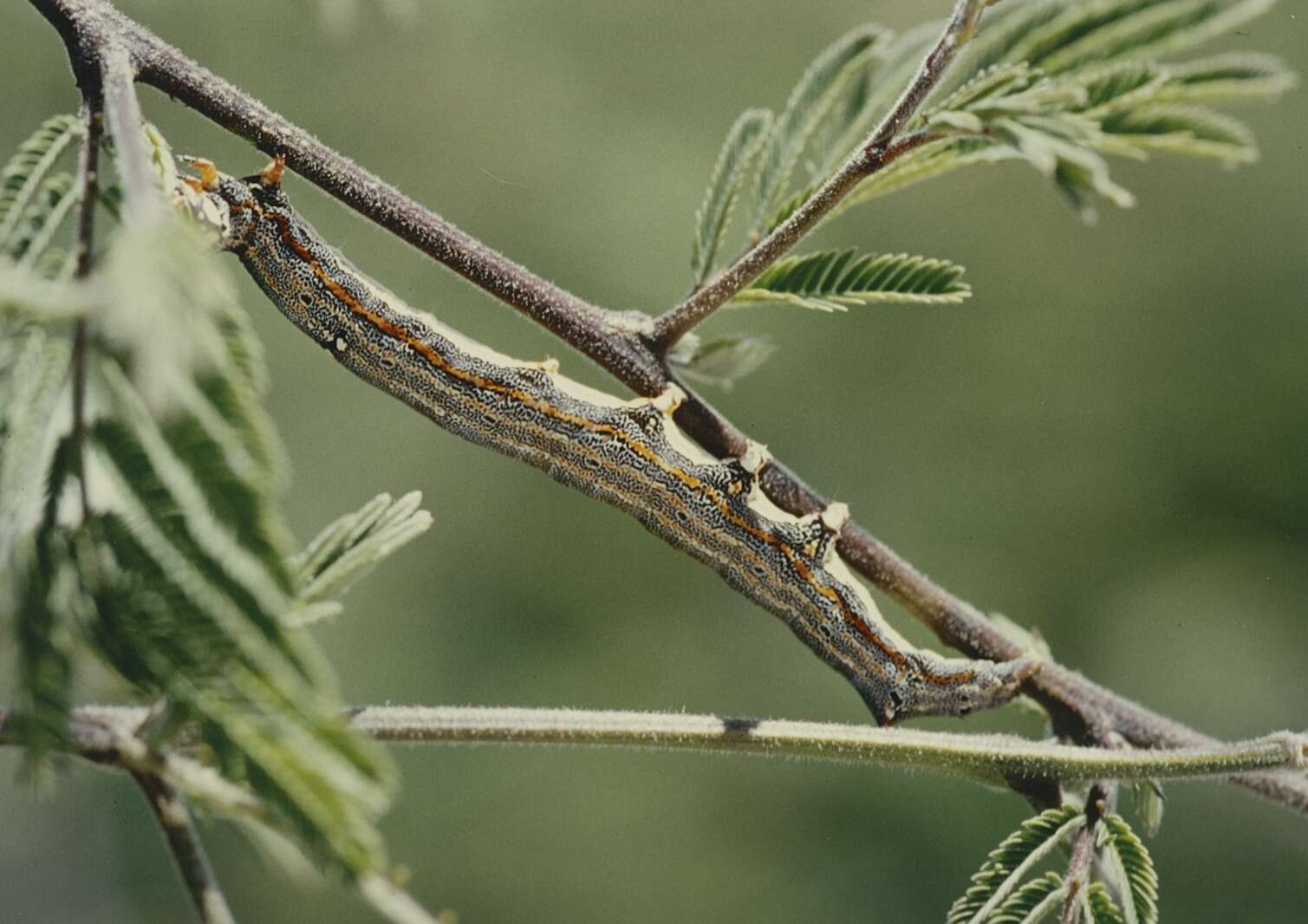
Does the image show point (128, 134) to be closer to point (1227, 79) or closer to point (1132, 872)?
point (1227, 79)

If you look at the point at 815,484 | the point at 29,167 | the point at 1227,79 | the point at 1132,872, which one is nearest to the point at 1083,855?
the point at 1132,872

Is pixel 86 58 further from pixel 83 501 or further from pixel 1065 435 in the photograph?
pixel 1065 435

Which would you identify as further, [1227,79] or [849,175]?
[849,175]

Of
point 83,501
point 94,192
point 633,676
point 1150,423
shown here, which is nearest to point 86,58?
point 94,192

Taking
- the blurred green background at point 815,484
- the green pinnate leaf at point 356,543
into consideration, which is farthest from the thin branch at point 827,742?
the blurred green background at point 815,484

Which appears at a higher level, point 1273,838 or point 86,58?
point 86,58
